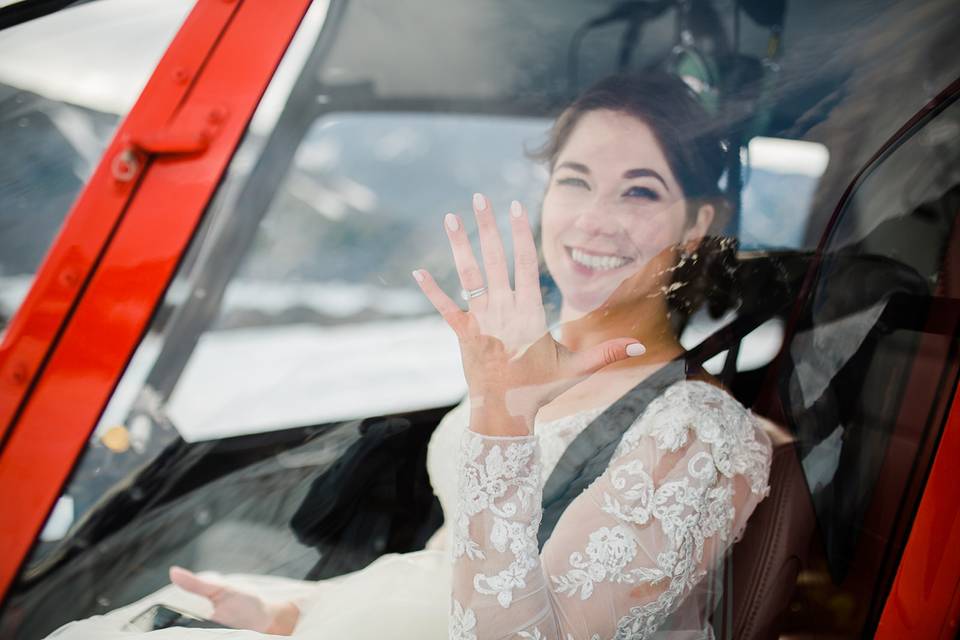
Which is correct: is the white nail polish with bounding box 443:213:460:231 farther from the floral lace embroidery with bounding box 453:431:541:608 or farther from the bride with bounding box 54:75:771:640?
the floral lace embroidery with bounding box 453:431:541:608

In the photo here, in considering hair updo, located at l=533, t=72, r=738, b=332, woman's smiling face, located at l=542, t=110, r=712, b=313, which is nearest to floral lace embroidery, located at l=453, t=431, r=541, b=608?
woman's smiling face, located at l=542, t=110, r=712, b=313

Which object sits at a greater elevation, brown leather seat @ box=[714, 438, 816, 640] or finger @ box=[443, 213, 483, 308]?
finger @ box=[443, 213, 483, 308]

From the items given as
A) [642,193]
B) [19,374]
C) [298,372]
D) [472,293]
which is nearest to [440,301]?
[472,293]

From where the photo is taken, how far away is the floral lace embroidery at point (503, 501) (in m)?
1.00

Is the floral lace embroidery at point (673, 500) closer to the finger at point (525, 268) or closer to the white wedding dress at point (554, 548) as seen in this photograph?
the white wedding dress at point (554, 548)

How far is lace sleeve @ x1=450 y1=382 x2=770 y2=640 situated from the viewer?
1.01 metres

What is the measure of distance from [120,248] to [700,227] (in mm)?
849

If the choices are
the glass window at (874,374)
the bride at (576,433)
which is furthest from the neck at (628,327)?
the glass window at (874,374)

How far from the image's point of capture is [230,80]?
3.41 feet

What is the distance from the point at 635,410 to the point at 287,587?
0.59m

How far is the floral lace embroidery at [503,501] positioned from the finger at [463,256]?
21 cm

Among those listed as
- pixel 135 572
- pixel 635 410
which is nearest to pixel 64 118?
pixel 135 572

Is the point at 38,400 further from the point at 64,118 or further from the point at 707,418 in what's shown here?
the point at 707,418

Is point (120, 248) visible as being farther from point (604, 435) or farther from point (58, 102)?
point (604, 435)
